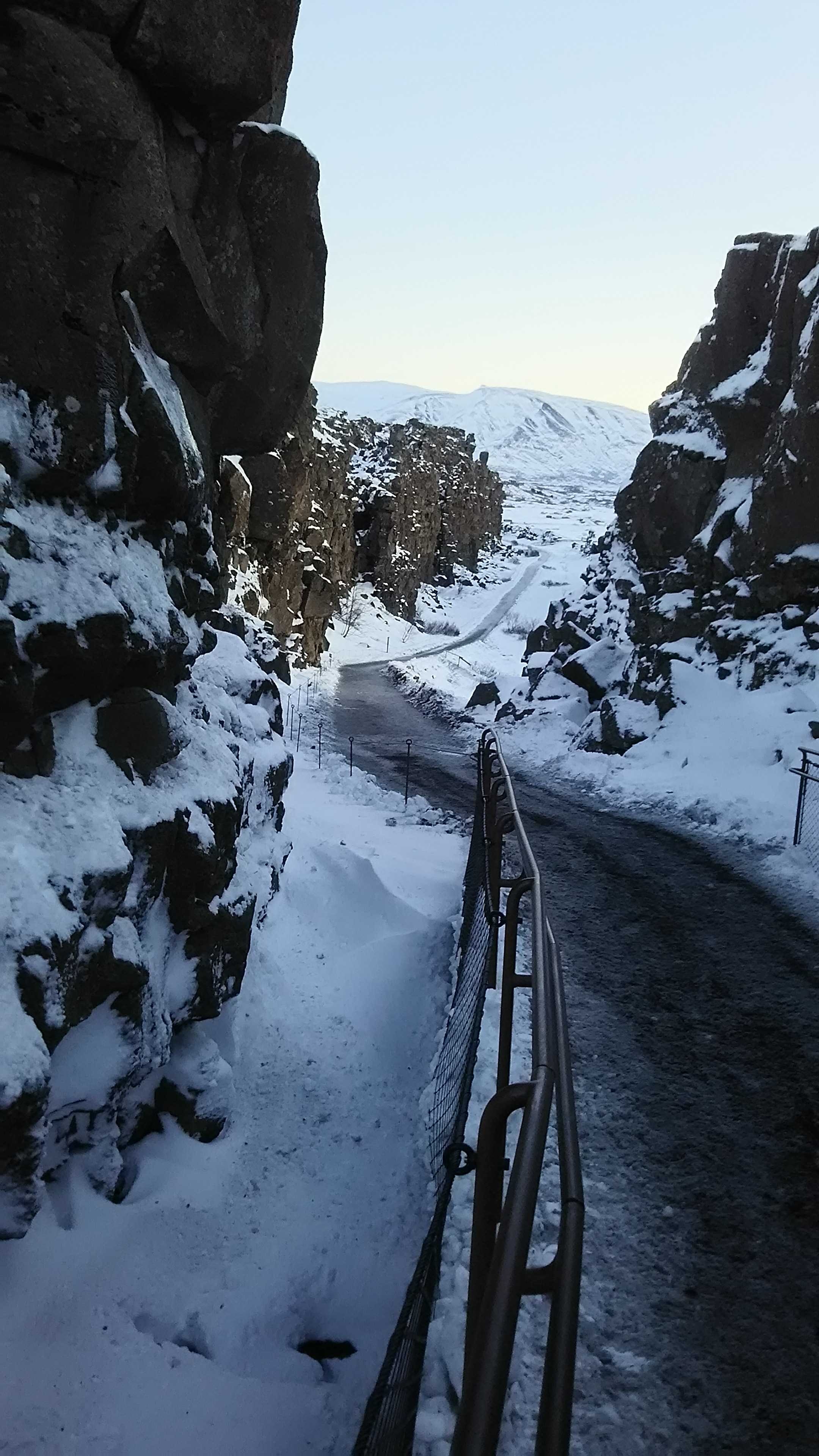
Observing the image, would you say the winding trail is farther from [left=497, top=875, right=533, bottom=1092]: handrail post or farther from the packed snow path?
[left=497, top=875, right=533, bottom=1092]: handrail post

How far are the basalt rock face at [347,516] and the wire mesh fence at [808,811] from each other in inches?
424

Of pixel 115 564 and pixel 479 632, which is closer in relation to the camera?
pixel 115 564

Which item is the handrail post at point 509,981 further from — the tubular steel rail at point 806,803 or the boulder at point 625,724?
the boulder at point 625,724

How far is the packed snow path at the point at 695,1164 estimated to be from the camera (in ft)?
9.99

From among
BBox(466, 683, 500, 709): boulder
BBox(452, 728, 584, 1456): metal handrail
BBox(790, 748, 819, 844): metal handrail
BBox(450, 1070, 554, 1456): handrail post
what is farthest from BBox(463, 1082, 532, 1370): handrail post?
BBox(466, 683, 500, 709): boulder

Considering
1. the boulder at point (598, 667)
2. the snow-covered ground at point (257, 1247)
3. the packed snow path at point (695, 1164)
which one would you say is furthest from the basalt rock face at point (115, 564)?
the boulder at point (598, 667)

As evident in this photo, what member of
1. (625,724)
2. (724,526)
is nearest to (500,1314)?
(625,724)

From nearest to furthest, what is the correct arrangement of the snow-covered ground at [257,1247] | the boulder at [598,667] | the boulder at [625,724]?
the snow-covered ground at [257,1247] → the boulder at [625,724] → the boulder at [598,667]

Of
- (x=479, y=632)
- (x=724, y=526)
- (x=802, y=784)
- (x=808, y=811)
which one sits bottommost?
(x=479, y=632)

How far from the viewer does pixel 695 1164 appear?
14.2ft

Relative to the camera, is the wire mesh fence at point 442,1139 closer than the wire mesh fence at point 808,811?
Yes

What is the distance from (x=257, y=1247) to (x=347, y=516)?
50.7 metres

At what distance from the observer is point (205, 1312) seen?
4430mm

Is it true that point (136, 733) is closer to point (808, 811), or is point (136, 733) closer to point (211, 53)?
point (211, 53)
